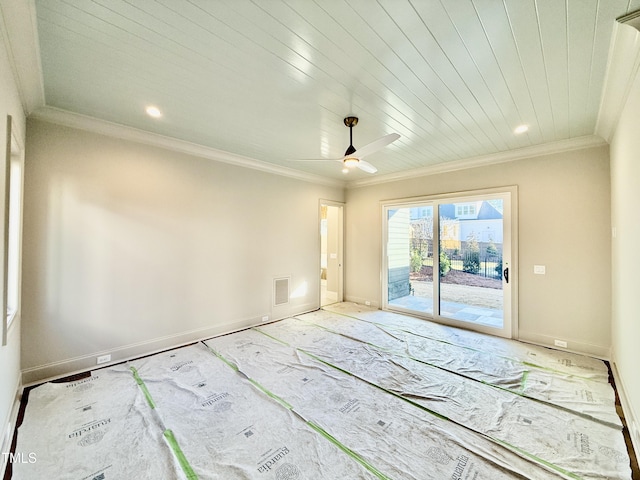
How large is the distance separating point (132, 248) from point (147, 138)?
4.59 ft

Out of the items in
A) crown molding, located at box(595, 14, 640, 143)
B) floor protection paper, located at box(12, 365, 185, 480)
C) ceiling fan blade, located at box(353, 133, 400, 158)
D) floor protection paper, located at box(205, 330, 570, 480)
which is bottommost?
→ floor protection paper, located at box(205, 330, 570, 480)

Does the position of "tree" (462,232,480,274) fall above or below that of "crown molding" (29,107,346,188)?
below

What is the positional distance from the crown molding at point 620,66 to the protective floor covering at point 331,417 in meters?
2.69

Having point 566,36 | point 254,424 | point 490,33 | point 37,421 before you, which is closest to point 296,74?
point 490,33

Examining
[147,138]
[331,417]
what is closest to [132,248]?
[147,138]

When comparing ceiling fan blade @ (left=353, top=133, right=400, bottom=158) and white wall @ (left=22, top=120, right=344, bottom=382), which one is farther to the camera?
white wall @ (left=22, top=120, right=344, bottom=382)

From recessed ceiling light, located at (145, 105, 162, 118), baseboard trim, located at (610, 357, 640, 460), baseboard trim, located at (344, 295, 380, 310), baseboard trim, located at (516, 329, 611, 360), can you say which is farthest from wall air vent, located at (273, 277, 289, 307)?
baseboard trim, located at (610, 357, 640, 460)

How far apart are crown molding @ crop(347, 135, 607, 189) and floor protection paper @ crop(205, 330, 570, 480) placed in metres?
3.74

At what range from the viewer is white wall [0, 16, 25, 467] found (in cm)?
170

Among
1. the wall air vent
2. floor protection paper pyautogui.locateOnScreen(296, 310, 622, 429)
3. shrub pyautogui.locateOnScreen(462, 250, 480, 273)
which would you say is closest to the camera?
floor protection paper pyautogui.locateOnScreen(296, 310, 622, 429)

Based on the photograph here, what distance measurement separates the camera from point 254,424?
2150 mm

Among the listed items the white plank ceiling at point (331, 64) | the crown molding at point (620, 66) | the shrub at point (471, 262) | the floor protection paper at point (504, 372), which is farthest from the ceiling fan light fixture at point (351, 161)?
the shrub at point (471, 262)

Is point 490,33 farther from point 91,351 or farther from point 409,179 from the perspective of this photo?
point 91,351

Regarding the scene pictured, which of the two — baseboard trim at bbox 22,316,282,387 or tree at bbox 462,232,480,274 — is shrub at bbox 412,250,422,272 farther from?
baseboard trim at bbox 22,316,282,387
